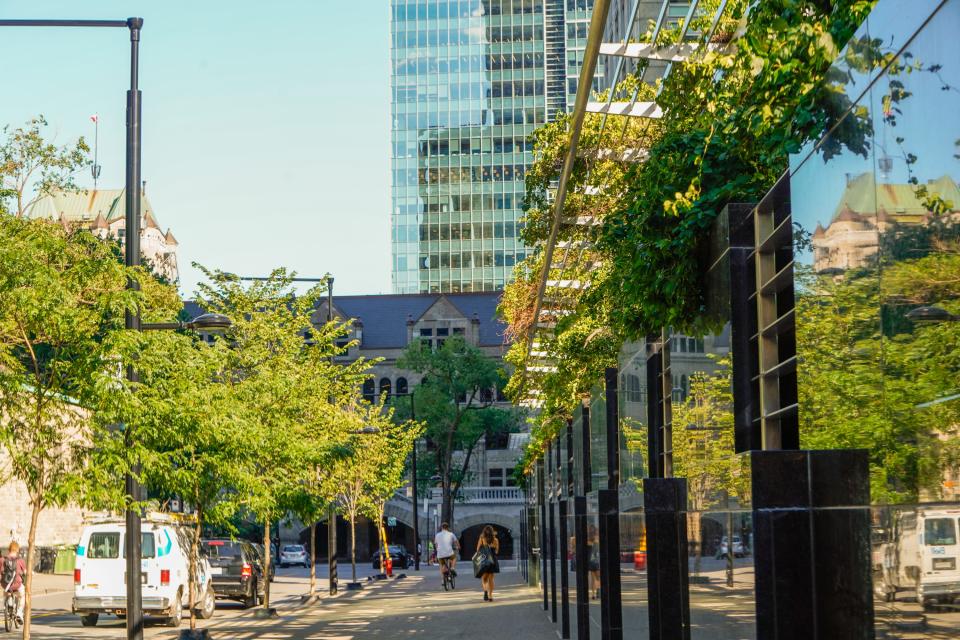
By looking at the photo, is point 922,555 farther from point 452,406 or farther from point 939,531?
point 452,406

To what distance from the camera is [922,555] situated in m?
4.06

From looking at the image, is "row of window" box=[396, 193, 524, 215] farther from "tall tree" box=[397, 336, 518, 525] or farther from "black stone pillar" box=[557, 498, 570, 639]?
"black stone pillar" box=[557, 498, 570, 639]

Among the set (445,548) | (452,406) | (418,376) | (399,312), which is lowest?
(445,548)

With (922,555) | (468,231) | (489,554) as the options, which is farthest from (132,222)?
(468,231)

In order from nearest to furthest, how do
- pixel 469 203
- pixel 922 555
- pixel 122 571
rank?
1. pixel 922 555
2. pixel 122 571
3. pixel 469 203

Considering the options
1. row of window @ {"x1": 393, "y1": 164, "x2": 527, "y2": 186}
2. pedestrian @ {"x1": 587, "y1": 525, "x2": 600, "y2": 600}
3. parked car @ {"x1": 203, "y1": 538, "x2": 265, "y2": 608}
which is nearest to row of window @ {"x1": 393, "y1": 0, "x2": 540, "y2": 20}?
row of window @ {"x1": 393, "y1": 164, "x2": 527, "y2": 186}

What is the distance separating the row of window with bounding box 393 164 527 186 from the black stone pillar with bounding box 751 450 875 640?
128700mm

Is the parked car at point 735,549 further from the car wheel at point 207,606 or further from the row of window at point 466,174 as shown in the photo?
the row of window at point 466,174

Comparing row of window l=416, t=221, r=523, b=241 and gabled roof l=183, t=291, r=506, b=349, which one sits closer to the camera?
gabled roof l=183, t=291, r=506, b=349

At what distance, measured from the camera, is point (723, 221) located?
774cm

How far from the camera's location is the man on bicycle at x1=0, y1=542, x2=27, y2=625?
25.5 m

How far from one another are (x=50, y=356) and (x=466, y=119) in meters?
121

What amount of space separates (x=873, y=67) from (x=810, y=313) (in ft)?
4.14

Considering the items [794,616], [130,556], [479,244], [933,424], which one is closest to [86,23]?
[130,556]
